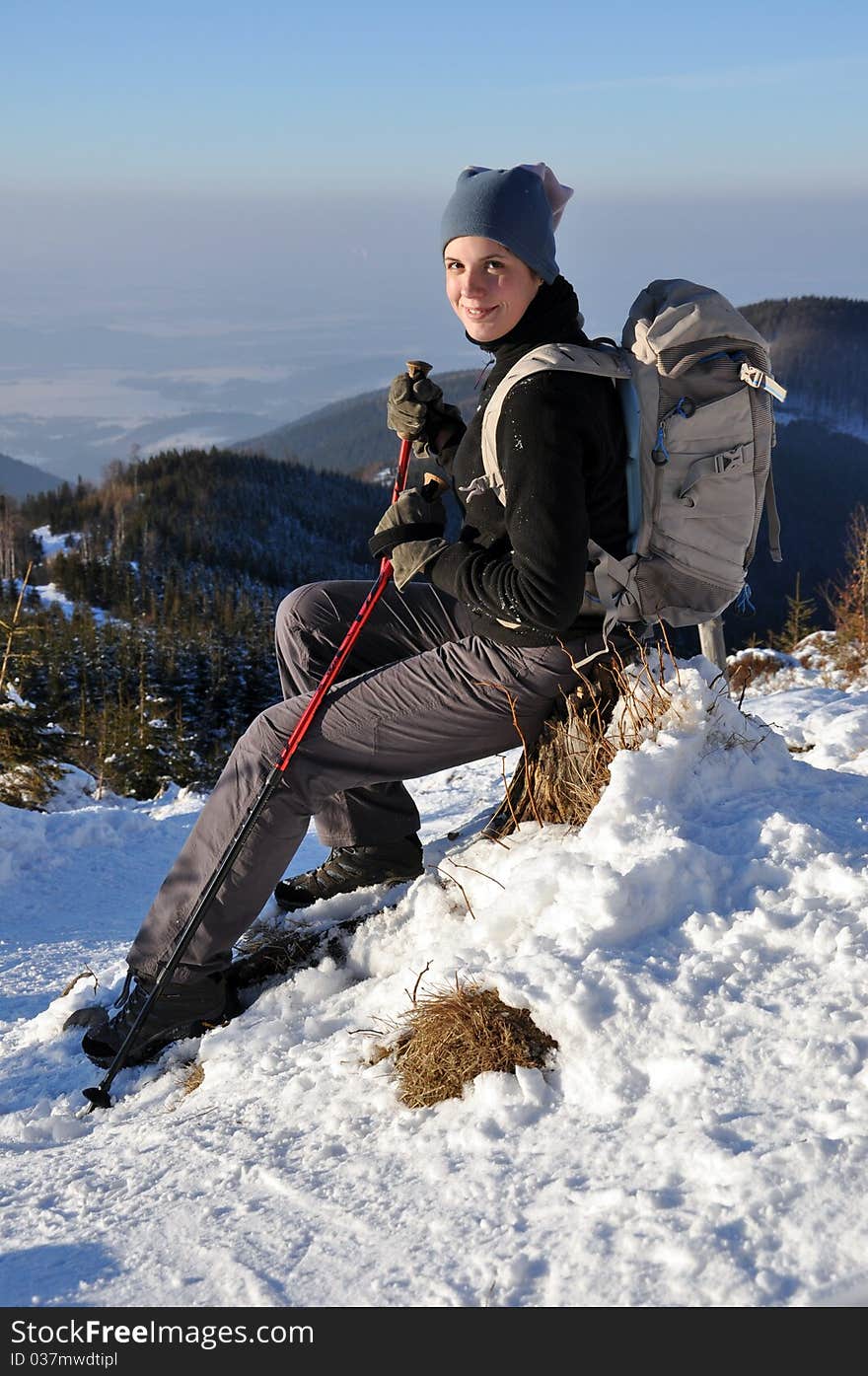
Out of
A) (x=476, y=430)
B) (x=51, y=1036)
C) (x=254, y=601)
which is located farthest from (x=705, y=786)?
(x=254, y=601)

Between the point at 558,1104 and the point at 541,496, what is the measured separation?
154 cm

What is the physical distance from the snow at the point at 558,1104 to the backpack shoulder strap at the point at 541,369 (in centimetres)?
98

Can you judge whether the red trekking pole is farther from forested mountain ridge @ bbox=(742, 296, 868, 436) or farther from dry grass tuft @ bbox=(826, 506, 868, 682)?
forested mountain ridge @ bbox=(742, 296, 868, 436)

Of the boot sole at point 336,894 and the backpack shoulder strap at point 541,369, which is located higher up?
the backpack shoulder strap at point 541,369

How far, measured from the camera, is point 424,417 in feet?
12.6

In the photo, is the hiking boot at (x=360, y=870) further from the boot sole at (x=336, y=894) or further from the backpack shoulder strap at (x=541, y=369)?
the backpack shoulder strap at (x=541, y=369)

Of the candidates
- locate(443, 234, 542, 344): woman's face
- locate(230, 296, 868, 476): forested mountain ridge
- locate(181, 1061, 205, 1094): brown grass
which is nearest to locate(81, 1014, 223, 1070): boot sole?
locate(181, 1061, 205, 1094): brown grass

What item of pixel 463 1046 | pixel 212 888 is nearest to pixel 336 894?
pixel 212 888

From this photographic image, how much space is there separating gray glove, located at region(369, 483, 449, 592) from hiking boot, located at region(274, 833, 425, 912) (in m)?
1.07

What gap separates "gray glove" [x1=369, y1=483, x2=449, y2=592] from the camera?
3.41 m

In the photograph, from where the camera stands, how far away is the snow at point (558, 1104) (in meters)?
2.13

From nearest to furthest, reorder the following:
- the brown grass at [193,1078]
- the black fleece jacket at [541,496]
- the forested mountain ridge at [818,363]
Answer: the black fleece jacket at [541,496], the brown grass at [193,1078], the forested mountain ridge at [818,363]

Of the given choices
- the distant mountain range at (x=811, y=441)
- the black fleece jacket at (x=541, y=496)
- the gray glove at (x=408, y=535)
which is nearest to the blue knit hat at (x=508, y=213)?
the black fleece jacket at (x=541, y=496)

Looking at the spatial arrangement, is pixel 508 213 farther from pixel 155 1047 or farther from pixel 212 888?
pixel 155 1047
